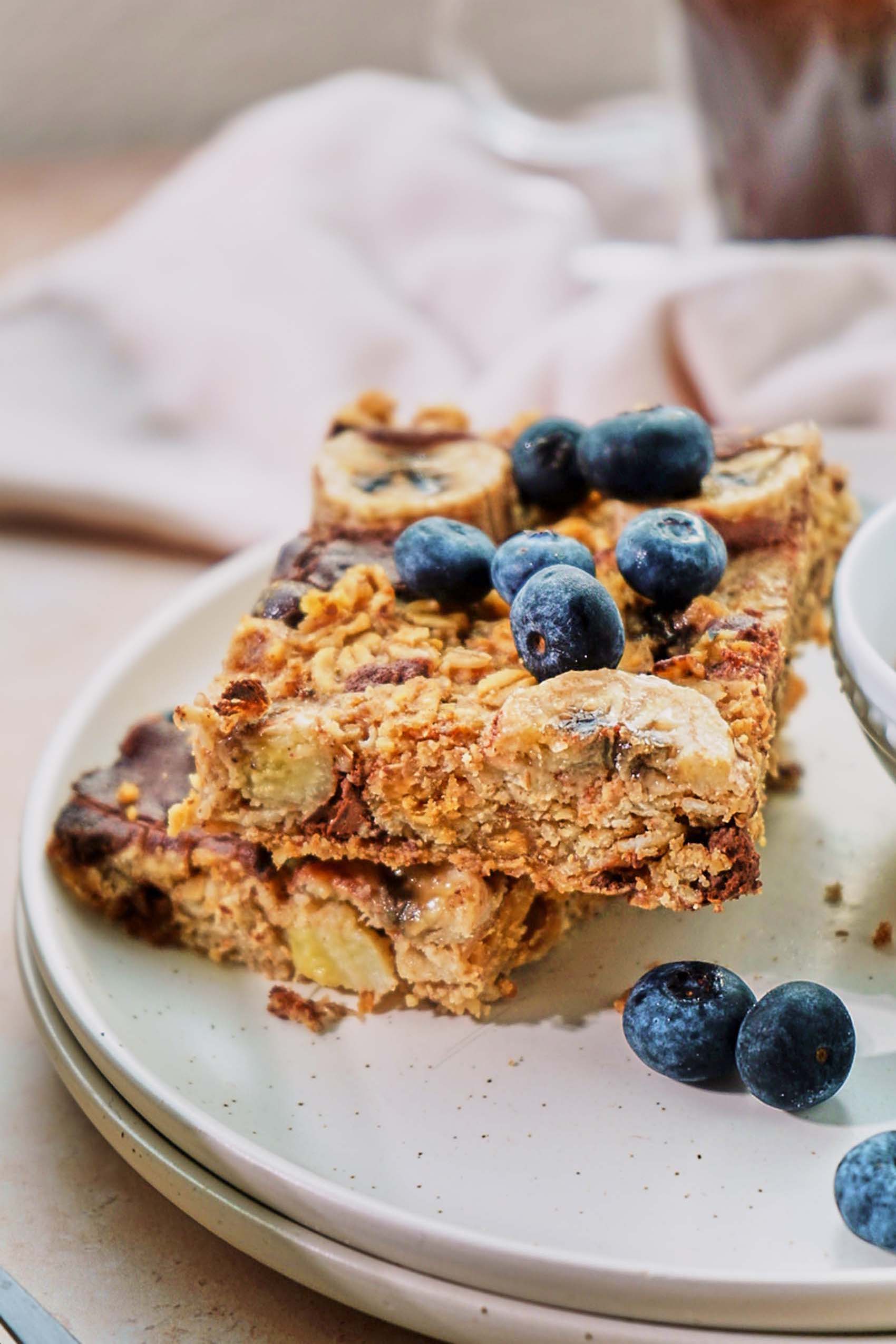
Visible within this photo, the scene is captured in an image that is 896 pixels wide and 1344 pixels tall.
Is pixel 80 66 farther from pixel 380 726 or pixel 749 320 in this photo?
pixel 380 726

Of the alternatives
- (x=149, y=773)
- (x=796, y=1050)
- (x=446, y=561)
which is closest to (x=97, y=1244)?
(x=149, y=773)

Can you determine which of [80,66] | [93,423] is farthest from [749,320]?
[80,66]

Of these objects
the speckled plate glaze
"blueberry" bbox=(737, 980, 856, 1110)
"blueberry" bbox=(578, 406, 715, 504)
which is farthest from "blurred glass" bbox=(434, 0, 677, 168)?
"blueberry" bbox=(737, 980, 856, 1110)

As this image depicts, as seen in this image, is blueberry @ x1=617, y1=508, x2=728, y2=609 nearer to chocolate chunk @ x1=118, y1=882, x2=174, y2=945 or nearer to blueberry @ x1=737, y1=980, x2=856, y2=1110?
blueberry @ x1=737, y1=980, x2=856, y2=1110

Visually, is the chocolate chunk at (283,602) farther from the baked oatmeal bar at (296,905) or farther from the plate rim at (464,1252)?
the plate rim at (464,1252)

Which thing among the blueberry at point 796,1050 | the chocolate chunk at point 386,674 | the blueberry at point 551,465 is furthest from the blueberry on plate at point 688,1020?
the blueberry at point 551,465

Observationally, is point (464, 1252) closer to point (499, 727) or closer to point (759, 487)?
point (499, 727)

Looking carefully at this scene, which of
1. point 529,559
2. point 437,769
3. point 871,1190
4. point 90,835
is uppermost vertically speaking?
point 529,559
